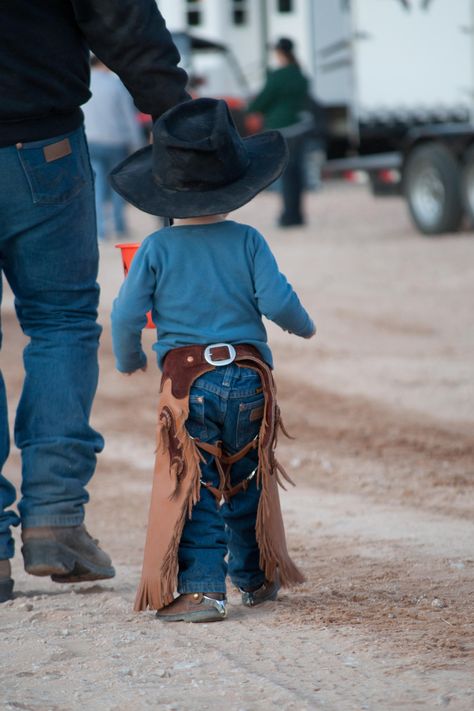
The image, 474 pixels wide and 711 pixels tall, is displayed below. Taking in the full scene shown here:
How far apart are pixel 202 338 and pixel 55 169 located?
687 millimetres

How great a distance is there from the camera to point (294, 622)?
10.5 ft

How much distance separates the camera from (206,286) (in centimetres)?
329

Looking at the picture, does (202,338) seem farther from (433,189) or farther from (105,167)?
(433,189)

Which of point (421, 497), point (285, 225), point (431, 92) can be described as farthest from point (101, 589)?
point (431, 92)

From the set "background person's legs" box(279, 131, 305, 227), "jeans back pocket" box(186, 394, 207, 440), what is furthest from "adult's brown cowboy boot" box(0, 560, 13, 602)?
"background person's legs" box(279, 131, 305, 227)

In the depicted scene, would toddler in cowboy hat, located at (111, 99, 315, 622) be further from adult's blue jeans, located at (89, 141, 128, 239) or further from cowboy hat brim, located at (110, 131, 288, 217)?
adult's blue jeans, located at (89, 141, 128, 239)

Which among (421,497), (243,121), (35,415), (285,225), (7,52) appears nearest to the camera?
(7,52)

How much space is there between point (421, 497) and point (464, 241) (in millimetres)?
7762

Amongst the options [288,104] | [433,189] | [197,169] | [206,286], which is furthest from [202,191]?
[288,104]

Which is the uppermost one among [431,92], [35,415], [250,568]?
[35,415]

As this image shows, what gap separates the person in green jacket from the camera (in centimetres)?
1365

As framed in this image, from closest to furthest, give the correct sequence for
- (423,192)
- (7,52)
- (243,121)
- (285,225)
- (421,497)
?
1. (7,52)
2. (421,497)
3. (423,192)
4. (285,225)
5. (243,121)

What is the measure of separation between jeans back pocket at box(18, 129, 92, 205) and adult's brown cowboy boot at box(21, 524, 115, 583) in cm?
95

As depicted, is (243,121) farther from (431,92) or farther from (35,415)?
(35,415)
